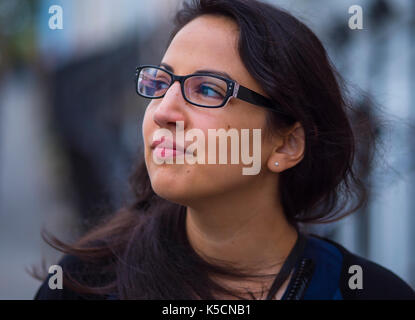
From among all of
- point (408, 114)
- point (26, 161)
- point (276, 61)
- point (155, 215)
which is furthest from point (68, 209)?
point (276, 61)

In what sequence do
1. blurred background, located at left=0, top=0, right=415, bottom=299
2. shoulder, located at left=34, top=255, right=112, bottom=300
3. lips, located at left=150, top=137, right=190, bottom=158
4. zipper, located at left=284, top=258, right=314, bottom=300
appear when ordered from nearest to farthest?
lips, located at left=150, top=137, right=190, bottom=158, zipper, located at left=284, top=258, right=314, bottom=300, shoulder, located at left=34, top=255, right=112, bottom=300, blurred background, located at left=0, top=0, right=415, bottom=299

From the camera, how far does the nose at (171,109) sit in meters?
1.66

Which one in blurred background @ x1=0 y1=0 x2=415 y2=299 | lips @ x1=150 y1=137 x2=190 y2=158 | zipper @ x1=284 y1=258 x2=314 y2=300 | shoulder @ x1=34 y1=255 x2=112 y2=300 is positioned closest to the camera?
lips @ x1=150 y1=137 x2=190 y2=158

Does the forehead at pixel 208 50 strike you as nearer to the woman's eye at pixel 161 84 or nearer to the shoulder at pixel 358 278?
the woman's eye at pixel 161 84

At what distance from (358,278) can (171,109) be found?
2.90 feet

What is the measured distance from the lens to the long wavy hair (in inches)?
69.9

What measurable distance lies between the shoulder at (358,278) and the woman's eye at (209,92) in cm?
68

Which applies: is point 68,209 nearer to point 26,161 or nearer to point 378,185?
point 26,161

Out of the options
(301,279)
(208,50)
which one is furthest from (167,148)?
(301,279)

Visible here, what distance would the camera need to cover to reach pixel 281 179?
2.01 m

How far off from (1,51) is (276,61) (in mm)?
5037

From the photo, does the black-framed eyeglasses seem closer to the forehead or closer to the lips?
the forehead

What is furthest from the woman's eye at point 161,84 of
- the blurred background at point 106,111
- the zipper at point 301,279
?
the zipper at point 301,279

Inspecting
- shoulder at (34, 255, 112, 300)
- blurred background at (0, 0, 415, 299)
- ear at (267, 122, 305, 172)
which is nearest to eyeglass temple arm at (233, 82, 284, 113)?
ear at (267, 122, 305, 172)
